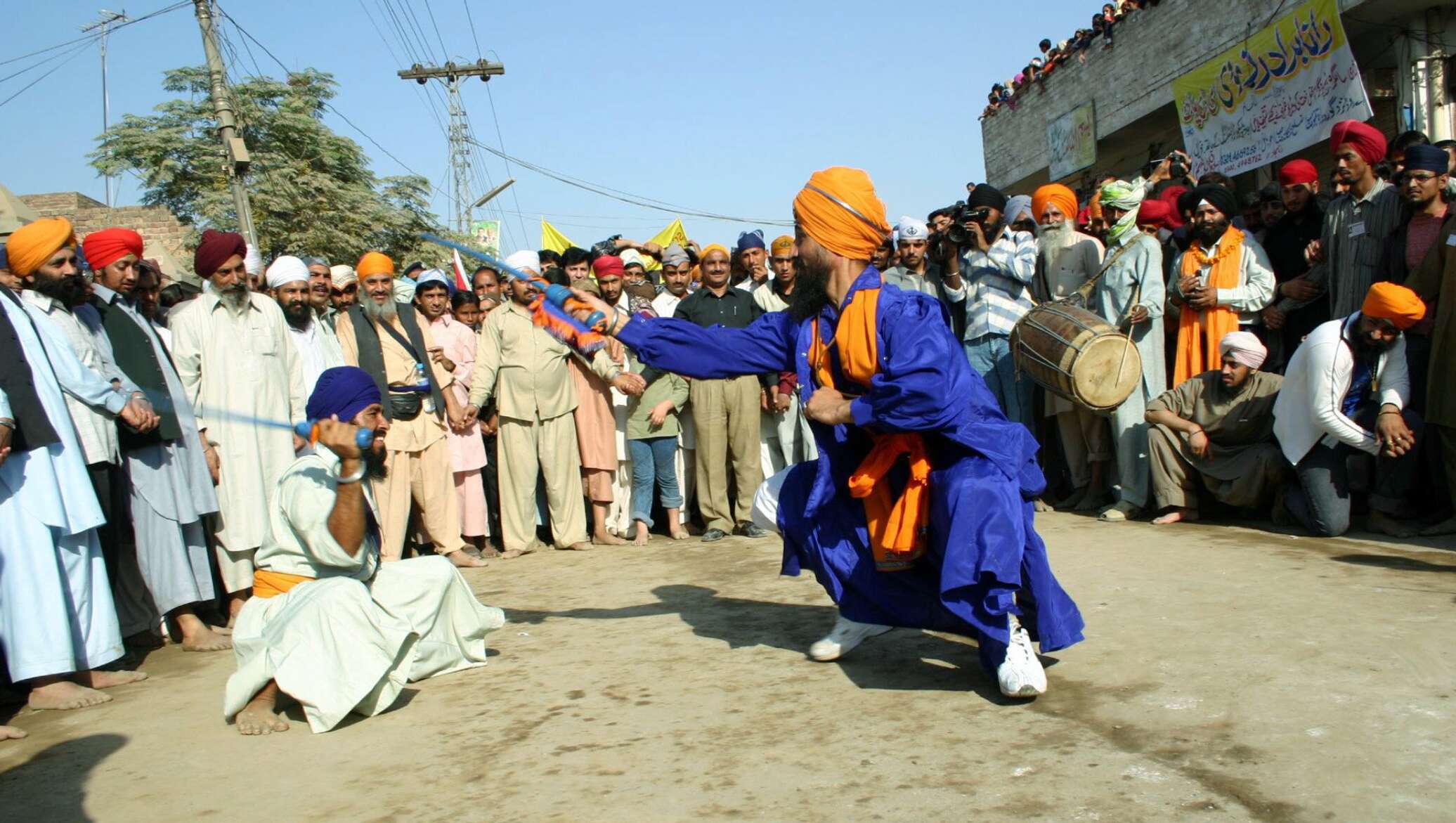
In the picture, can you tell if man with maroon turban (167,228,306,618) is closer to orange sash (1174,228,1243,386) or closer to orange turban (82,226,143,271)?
orange turban (82,226,143,271)

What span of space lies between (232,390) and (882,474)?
3.79m

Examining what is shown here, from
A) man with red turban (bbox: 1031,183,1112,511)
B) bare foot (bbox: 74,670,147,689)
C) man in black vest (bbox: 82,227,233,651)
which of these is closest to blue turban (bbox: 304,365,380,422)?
bare foot (bbox: 74,670,147,689)

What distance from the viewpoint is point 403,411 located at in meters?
7.48

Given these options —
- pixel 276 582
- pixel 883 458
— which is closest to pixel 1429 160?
pixel 883 458

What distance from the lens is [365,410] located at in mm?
4062

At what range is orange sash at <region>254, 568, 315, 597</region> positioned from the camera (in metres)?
4.21

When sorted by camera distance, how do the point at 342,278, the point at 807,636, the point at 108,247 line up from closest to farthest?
the point at 807,636
the point at 108,247
the point at 342,278

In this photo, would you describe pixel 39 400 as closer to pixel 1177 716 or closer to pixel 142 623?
pixel 142 623

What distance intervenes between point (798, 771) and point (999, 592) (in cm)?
100

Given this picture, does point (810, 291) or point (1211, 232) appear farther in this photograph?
point (1211, 232)

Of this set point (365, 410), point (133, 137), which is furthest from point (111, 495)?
point (133, 137)

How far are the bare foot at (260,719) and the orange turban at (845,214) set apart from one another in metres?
2.58

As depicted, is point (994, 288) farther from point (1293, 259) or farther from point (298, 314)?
point (298, 314)

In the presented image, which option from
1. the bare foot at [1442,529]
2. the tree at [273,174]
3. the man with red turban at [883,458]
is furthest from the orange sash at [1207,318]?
the tree at [273,174]
